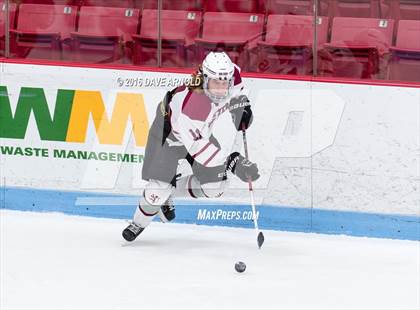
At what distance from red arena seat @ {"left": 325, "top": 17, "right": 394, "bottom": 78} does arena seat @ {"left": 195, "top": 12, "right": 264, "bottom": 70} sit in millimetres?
453

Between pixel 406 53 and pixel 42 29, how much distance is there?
227 centimetres

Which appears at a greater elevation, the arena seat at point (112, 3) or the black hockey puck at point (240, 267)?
the arena seat at point (112, 3)

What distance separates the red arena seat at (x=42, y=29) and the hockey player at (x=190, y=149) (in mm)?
1109

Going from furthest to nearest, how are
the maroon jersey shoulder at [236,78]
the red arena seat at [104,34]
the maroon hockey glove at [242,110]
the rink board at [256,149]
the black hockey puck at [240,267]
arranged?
1. the red arena seat at [104,34]
2. the rink board at [256,149]
3. the maroon hockey glove at [242,110]
4. the maroon jersey shoulder at [236,78]
5. the black hockey puck at [240,267]

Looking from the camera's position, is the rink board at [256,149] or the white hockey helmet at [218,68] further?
the rink board at [256,149]

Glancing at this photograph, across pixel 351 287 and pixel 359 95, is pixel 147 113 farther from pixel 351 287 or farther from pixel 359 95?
pixel 351 287

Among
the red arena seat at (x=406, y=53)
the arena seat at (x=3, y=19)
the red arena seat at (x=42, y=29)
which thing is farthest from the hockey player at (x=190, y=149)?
the arena seat at (x=3, y=19)

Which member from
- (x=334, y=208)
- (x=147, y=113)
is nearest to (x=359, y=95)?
(x=334, y=208)

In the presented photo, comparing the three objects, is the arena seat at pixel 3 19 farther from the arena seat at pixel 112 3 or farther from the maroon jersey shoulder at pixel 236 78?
the maroon jersey shoulder at pixel 236 78

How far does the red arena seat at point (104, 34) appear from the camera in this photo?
6.89 m

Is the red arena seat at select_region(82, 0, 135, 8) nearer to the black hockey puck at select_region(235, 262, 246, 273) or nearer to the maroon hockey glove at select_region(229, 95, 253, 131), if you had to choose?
the maroon hockey glove at select_region(229, 95, 253, 131)

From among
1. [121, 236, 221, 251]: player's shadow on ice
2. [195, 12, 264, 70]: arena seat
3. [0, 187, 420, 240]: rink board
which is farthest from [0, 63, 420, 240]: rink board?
[121, 236, 221, 251]: player's shadow on ice

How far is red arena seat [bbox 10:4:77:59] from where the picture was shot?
6.97 meters

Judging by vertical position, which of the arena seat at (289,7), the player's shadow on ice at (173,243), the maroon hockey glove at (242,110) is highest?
the arena seat at (289,7)
